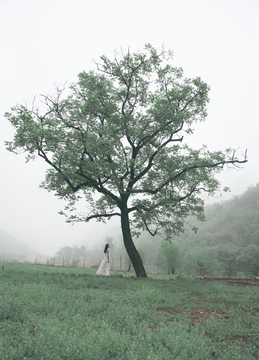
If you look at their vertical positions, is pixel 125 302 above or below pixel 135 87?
below

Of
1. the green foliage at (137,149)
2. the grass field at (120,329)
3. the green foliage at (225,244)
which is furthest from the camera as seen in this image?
the green foliage at (225,244)

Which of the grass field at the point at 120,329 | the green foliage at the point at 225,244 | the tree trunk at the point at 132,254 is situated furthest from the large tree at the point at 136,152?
the green foliage at the point at 225,244

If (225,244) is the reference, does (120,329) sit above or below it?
below

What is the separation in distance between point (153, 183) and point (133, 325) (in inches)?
537

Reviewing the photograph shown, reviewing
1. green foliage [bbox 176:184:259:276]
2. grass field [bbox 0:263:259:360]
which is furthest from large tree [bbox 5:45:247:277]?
green foliage [bbox 176:184:259:276]

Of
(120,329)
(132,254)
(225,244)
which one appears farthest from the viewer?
(225,244)

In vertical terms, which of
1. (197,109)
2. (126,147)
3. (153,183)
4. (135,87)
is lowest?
(153,183)

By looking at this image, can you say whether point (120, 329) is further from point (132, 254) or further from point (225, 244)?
point (225, 244)

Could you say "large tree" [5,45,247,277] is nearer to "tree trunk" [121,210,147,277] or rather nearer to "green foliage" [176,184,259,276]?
"tree trunk" [121,210,147,277]

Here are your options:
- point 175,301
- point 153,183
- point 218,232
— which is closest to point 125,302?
point 175,301

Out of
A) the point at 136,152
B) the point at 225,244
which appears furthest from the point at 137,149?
the point at 225,244

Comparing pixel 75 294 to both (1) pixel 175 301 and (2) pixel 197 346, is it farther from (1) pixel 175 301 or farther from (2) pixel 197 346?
(2) pixel 197 346

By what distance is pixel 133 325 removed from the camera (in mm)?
4883

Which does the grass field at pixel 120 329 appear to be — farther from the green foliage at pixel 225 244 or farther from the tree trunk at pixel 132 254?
the green foliage at pixel 225 244
